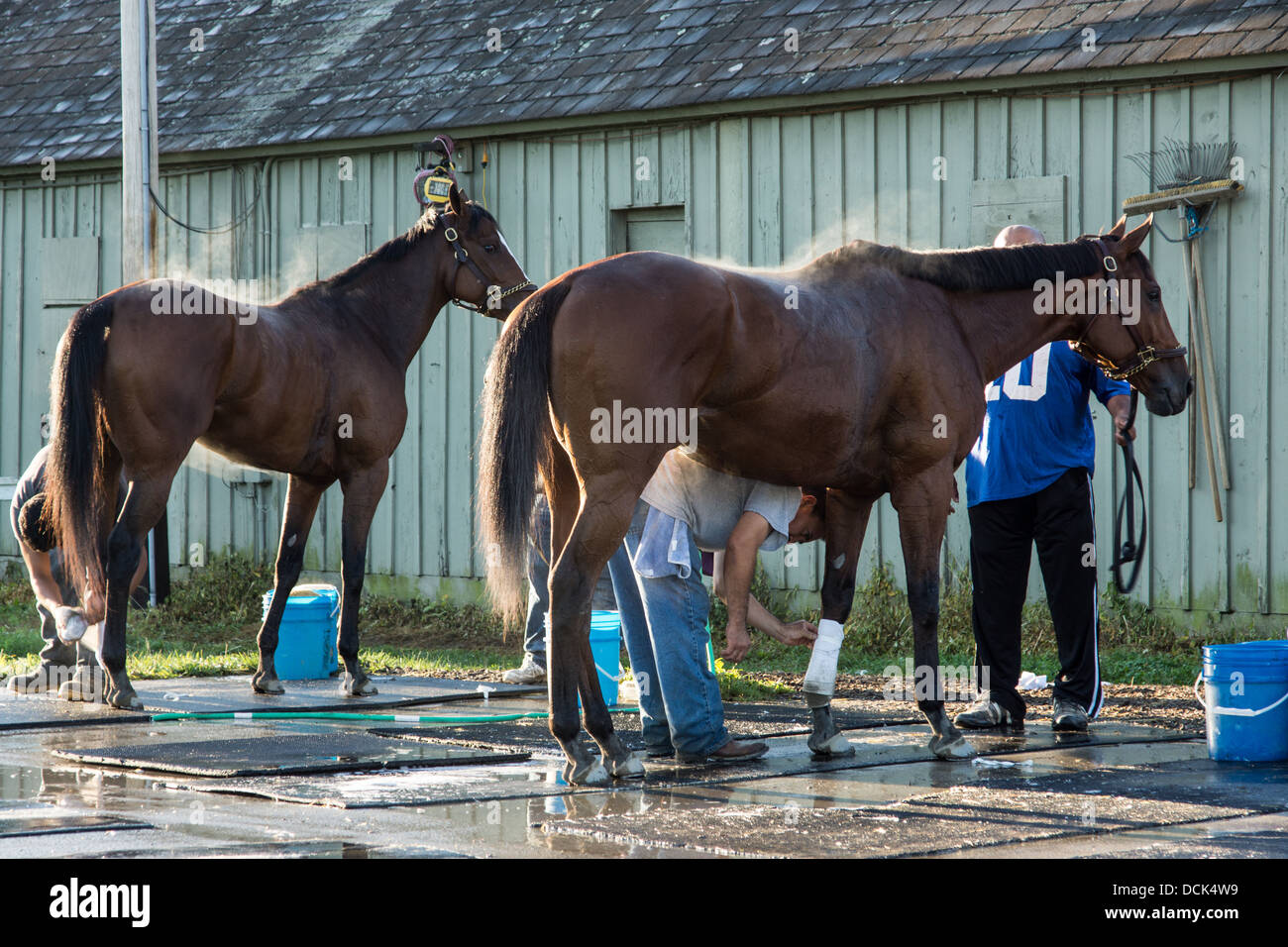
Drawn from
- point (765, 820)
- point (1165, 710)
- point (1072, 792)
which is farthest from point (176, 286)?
point (1165, 710)

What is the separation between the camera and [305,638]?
9109mm

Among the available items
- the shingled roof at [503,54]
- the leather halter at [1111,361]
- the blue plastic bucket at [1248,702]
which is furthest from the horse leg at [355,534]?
the shingled roof at [503,54]

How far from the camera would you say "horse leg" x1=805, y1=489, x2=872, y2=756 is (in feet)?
20.3

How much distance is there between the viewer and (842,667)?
32.8ft

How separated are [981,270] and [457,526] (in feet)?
23.2

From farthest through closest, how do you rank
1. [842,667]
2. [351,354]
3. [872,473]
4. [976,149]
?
[976,149] → [842,667] → [351,354] → [872,473]

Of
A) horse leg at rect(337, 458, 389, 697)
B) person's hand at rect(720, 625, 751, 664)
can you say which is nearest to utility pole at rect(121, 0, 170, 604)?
horse leg at rect(337, 458, 389, 697)

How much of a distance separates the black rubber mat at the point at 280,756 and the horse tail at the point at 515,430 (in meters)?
0.94

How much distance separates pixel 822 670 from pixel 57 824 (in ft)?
9.35

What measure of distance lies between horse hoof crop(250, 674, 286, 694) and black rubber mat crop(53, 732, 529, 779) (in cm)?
161

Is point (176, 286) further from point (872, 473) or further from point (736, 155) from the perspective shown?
→ point (736, 155)

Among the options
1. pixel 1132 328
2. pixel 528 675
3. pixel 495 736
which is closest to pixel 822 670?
pixel 495 736

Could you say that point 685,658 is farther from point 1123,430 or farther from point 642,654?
point 1123,430

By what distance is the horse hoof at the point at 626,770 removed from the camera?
579cm
